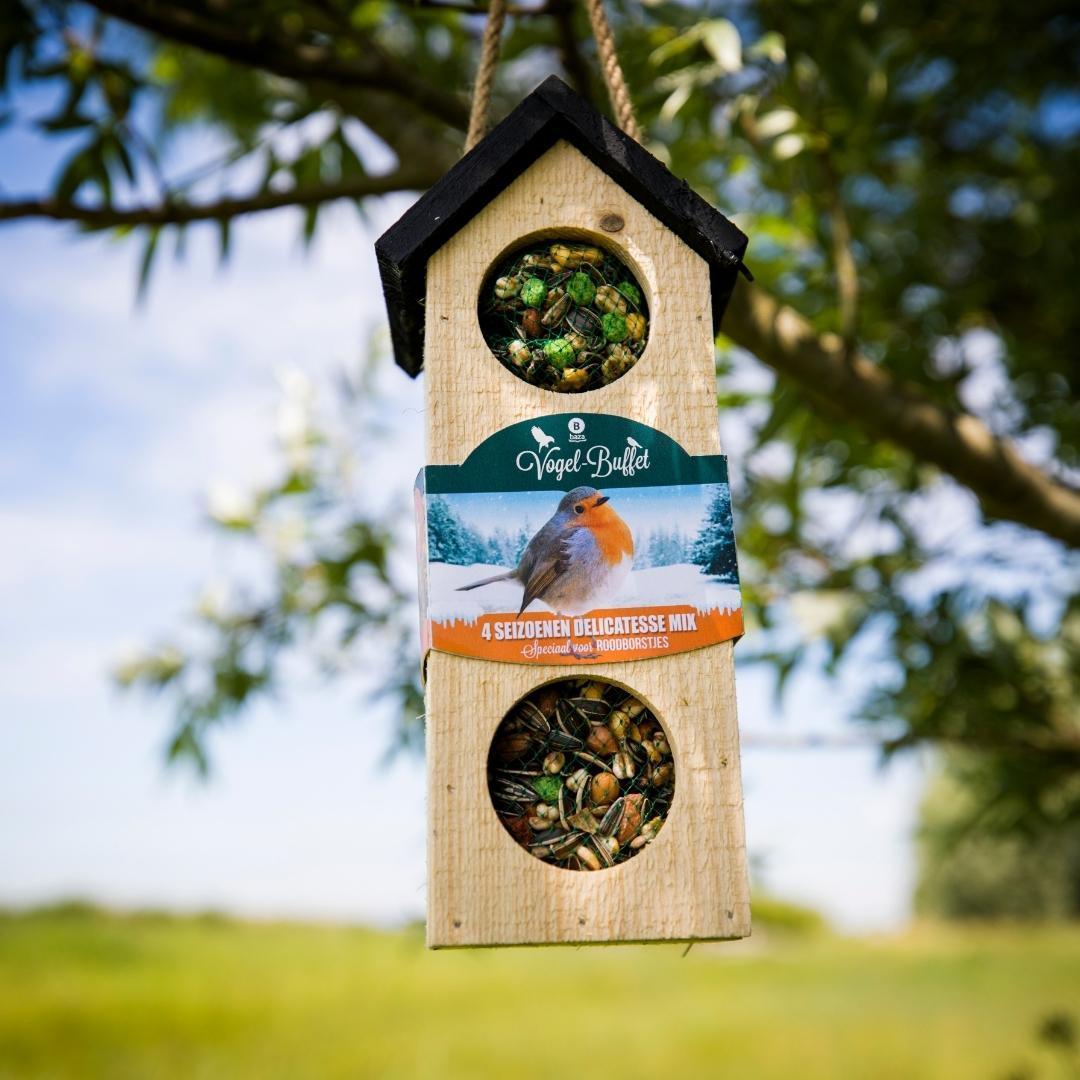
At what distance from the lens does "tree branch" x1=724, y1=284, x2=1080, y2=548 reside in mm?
2248

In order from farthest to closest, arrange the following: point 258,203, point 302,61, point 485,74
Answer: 1. point 258,203
2. point 302,61
3. point 485,74

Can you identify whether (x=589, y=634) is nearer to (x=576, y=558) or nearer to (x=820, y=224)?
(x=576, y=558)

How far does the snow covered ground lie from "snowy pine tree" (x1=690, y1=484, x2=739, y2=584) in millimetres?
11

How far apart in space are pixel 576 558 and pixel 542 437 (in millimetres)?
153

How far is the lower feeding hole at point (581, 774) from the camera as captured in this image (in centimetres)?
127

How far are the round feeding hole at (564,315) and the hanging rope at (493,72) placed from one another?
0.54 ft

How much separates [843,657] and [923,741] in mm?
308

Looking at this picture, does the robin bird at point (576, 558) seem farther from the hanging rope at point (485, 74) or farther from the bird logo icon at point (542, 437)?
the hanging rope at point (485, 74)

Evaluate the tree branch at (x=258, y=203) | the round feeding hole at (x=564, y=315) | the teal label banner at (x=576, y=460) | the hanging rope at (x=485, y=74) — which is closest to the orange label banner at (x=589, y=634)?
the teal label banner at (x=576, y=460)

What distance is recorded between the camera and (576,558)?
4.23 ft

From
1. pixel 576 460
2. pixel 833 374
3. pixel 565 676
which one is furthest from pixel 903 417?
pixel 565 676

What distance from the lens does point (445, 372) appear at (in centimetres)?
136

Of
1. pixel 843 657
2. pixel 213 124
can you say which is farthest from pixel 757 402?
pixel 213 124

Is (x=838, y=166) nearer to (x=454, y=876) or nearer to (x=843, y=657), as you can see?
(x=843, y=657)
